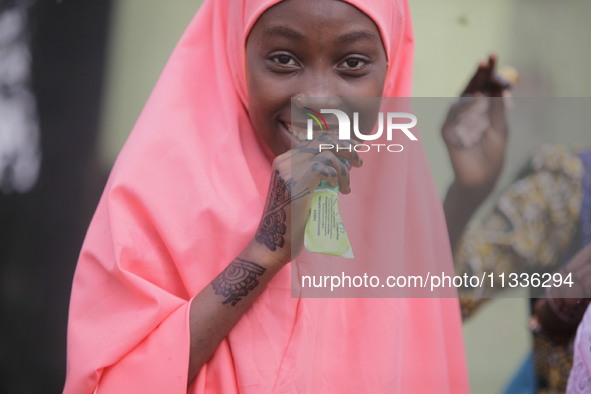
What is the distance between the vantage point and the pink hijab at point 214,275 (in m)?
1.48

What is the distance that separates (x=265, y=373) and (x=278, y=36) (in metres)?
0.67

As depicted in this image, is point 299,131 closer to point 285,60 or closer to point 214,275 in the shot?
point 285,60

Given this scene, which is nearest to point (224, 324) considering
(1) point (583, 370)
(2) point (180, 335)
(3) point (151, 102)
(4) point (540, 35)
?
(2) point (180, 335)

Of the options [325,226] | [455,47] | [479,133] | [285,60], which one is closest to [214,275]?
[325,226]

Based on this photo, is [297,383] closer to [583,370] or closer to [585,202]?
[583,370]

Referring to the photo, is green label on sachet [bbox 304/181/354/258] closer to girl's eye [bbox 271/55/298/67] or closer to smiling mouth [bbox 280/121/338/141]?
smiling mouth [bbox 280/121/338/141]

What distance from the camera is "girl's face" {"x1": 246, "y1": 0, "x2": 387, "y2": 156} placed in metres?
1.56

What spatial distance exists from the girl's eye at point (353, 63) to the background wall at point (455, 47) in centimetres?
120

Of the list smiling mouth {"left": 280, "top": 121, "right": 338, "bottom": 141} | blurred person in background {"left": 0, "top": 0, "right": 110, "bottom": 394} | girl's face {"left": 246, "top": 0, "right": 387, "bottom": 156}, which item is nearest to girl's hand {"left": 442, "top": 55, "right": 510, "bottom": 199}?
girl's face {"left": 246, "top": 0, "right": 387, "bottom": 156}

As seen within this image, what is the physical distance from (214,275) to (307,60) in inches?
18.6

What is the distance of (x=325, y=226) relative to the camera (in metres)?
1.49

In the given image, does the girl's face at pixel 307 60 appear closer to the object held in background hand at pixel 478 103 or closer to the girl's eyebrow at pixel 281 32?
the girl's eyebrow at pixel 281 32

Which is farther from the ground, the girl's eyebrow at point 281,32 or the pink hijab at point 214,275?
the girl's eyebrow at point 281,32

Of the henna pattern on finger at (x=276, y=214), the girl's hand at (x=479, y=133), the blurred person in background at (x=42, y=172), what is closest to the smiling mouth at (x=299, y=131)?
the henna pattern on finger at (x=276, y=214)
